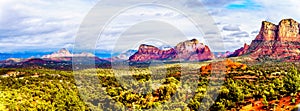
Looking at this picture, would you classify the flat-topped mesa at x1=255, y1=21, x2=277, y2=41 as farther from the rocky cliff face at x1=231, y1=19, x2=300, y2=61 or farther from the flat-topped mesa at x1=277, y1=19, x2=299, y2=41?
the flat-topped mesa at x1=277, y1=19, x2=299, y2=41

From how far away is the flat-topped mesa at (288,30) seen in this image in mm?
152462

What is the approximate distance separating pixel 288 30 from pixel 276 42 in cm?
1471

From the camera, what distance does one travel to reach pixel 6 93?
37.1 meters

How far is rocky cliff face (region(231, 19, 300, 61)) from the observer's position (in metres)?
120

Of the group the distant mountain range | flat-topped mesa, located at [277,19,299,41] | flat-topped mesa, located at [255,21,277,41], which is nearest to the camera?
the distant mountain range

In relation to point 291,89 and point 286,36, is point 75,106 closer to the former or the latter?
point 291,89

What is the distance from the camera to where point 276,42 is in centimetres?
14550

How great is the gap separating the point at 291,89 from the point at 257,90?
319 centimetres

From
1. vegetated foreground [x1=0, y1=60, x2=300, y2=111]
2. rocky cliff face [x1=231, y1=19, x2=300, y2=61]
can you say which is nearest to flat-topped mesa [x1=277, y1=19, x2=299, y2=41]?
rocky cliff face [x1=231, y1=19, x2=300, y2=61]

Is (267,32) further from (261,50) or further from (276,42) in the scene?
(261,50)

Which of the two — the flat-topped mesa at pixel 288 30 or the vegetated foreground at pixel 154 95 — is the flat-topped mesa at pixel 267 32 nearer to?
the flat-topped mesa at pixel 288 30

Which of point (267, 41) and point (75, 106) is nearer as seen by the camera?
point (75, 106)

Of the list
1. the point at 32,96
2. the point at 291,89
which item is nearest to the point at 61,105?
the point at 32,96

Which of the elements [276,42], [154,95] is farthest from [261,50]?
[154,95]
